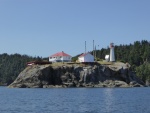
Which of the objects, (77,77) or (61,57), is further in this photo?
(61,57)

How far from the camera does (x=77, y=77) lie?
131m

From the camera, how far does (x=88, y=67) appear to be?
13350cm

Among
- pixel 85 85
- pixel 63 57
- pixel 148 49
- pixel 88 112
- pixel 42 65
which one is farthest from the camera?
pixel 148 49

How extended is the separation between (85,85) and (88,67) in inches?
317

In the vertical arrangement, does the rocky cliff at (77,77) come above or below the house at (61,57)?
below

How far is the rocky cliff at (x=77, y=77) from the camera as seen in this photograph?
130 metres

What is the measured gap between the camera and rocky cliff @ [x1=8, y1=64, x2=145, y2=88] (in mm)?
129750

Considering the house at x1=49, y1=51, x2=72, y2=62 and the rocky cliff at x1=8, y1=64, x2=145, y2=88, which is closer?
the rocky cliff at x1=8, y1=64, x2=145, y2=88

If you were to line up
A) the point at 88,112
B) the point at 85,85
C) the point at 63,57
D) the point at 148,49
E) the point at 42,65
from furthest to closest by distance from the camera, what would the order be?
the point at 148,49
the point at 63,57
the point at 42,65
the point at 85,85
the point at 88,112

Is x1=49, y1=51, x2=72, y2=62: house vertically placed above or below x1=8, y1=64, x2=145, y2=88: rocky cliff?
above

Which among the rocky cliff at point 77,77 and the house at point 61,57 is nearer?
the rocky cliff at point 77,77

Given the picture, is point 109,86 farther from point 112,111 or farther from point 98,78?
point 112,111

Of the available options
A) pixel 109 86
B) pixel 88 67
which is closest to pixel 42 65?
pixel 88 67

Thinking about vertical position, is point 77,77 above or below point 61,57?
below
